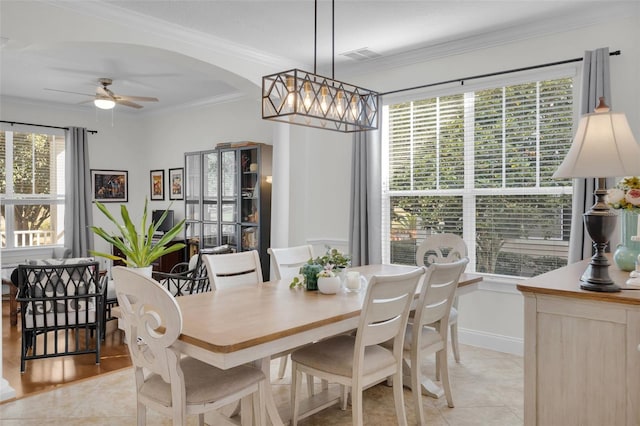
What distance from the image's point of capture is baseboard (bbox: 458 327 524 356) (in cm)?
388

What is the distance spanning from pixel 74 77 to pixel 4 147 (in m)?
1.91

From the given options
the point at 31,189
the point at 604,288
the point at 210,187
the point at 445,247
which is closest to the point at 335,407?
the point at 445,247

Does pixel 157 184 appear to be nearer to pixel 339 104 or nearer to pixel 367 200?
pixel 367 200

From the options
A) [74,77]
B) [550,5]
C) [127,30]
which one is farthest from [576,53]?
[74,77]

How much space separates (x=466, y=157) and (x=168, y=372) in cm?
320

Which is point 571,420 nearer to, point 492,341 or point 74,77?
point 492,341

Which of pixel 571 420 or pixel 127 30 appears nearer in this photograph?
pixel 571 420

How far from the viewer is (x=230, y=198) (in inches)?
233


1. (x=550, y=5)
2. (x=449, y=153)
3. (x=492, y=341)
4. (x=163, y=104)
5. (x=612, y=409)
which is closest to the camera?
(x=612, y=409)

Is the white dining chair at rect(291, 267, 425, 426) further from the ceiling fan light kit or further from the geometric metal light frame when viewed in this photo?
the ceiling fan light kit

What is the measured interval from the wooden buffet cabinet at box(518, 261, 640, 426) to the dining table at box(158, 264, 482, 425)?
31.8 inches

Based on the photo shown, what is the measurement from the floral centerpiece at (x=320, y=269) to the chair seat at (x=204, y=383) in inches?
28.2

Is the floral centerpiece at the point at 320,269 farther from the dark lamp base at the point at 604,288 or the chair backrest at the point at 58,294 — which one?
the chair backrest at the point at 58,294

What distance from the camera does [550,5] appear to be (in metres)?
3.38
